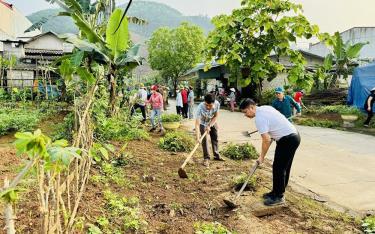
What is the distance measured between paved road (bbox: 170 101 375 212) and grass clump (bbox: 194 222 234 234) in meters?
2.34

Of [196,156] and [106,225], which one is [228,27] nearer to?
[196,156]

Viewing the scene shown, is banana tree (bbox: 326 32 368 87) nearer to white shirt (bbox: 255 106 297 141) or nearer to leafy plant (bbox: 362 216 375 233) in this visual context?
white shirt (bbox: 255 106 297 141)

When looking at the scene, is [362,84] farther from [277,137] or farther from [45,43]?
[45,43]

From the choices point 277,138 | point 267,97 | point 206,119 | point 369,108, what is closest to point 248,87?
point 267,97

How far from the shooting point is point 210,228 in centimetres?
425

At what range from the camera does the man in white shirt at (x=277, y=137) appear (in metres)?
5.07

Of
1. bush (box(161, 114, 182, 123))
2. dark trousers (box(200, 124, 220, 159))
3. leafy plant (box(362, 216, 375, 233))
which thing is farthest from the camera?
bush (box(161, 114, 182, 123))

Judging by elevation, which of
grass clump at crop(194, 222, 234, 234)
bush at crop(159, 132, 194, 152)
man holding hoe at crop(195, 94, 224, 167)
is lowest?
grass clump at crop(194, 222, 234, 234)

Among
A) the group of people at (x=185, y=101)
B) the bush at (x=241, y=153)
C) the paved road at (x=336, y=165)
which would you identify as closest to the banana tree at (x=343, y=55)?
the paved road at (x=336, y=165)

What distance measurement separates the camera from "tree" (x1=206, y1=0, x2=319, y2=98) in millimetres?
11641

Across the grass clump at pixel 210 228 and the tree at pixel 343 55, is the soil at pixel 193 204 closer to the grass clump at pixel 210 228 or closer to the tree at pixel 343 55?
the grass clump at pixel 210 228

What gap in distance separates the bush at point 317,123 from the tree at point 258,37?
385 centimetres

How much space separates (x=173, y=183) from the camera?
6238 millimetres

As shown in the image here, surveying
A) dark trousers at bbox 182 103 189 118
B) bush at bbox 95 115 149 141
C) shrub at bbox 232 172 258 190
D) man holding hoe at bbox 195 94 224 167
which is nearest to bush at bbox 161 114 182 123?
bush at bbox 95 115 149 141
